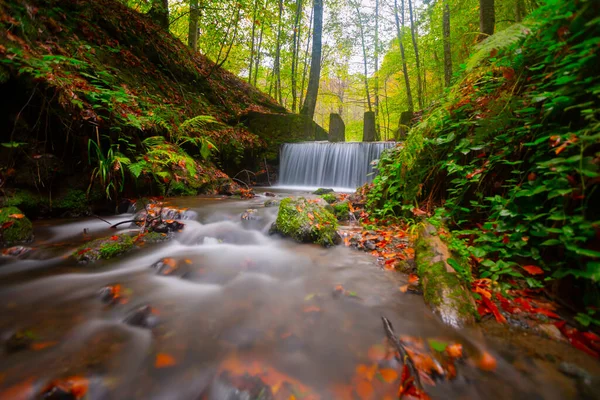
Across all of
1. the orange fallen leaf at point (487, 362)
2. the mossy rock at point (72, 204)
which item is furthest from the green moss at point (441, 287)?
the mossy rock at point (72, 204)

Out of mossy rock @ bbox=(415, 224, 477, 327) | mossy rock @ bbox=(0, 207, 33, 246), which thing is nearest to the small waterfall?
mossy rock @ bbox=(415, 224, 477, 327)

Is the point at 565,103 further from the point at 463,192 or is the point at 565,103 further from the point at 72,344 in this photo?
the point at 72,344

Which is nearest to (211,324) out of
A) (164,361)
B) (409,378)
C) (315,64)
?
(164,361)

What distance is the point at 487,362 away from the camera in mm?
1332

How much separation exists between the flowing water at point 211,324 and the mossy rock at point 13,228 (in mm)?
176

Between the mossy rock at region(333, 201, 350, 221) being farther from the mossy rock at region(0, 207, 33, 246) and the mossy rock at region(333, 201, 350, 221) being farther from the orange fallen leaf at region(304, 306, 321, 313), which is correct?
the mossy rock at region(0, 207, 33, 246)

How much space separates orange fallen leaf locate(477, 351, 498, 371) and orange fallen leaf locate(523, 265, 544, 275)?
0.72 meters

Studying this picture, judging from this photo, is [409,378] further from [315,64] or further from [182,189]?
[315,64]

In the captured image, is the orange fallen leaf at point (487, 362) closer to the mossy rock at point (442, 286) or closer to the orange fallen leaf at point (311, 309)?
the mossy rock at point (442, 286)

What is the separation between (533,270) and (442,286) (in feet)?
1.97

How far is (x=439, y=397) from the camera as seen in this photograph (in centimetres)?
115

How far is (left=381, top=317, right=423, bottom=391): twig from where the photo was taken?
1.23 metres

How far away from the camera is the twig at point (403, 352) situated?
1.23 m

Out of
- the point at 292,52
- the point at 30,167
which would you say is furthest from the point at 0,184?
the point at 292,52
